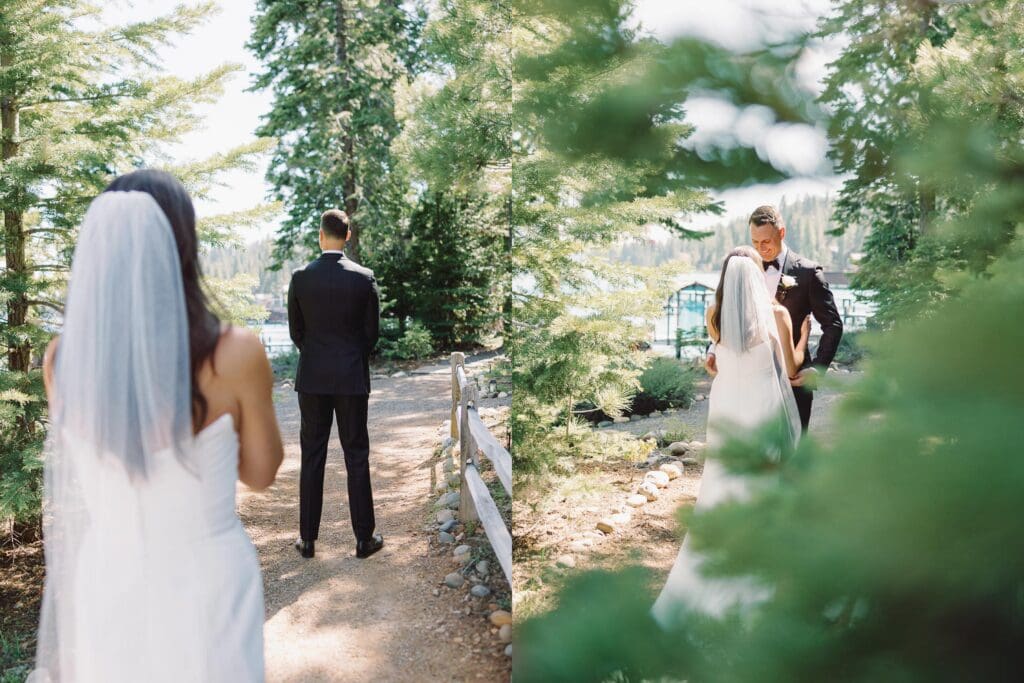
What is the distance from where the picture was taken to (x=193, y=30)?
12.6 feet

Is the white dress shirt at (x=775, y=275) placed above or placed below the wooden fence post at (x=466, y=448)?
above

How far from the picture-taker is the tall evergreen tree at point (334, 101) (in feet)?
36.1

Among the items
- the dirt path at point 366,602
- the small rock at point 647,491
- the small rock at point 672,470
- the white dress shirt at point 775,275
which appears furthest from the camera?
the dirt path at point 366,602

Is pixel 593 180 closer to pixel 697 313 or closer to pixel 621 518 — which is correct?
pixel 697 313

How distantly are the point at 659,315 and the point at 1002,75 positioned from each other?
2.29 feet

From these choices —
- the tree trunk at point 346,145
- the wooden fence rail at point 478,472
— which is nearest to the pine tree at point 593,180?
the wooden fence rail at point 478,472

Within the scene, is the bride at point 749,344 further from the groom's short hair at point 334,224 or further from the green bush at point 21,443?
the green bush at point 21,443

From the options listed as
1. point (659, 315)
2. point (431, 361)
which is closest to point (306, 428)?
point (659, 315)

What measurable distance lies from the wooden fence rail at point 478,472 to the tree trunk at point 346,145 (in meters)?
7.18

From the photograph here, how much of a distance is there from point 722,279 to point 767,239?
0.12 meters

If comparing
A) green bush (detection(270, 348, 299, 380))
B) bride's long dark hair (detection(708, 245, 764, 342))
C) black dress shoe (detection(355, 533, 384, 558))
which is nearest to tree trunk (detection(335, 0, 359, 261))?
green bush (detection(270, 348, 299, 380))

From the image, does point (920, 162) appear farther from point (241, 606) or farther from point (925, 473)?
point (241, 606)

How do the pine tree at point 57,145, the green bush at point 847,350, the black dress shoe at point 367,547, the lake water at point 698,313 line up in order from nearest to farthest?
the green bush at point 847,350, the lake water at point 698,313, the pine tree at point 57,145, the black dress shoe at point 367,547

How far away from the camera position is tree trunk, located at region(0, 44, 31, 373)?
3453 millimetres
